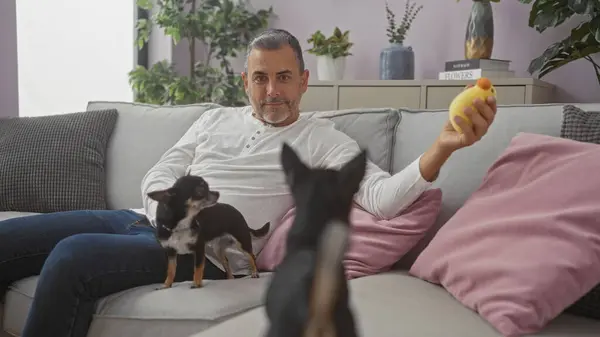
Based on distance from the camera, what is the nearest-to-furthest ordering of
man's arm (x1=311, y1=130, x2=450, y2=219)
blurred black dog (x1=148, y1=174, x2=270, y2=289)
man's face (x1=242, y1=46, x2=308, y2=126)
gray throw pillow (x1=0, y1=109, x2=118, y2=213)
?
blurred black dog (x1=148, y1=174, x2=270, y2=289) → man's arm (x1=311, y1=130, x2=450, y2=219) → man's face (x1=242, y1=46, x2=308, y2=126) → gray throw pillow (x1=0, y1=109, x2=118, y2=213)

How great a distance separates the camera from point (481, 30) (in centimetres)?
269

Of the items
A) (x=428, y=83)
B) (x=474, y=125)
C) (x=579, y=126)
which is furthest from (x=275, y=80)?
(x=428, y=83)

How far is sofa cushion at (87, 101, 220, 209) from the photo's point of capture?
6.44ft

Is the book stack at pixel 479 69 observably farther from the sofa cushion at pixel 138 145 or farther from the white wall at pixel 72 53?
the white wall at pixel 72 53

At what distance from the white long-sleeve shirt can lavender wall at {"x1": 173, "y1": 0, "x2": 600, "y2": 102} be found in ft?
6.02

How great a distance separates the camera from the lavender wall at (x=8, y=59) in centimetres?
265

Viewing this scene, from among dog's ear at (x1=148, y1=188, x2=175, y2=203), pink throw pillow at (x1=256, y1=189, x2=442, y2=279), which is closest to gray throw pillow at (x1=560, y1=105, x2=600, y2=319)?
pink throw pillow at (x1=256, y1=189, x2=442, y2=279)

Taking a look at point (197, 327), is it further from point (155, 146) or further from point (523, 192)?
point (155, 146)

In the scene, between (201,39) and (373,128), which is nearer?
(373,128)

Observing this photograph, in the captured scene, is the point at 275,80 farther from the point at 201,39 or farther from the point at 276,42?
the point at 201,39

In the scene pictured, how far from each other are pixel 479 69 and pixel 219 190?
1.76 metres

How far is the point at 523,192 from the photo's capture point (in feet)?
3.71

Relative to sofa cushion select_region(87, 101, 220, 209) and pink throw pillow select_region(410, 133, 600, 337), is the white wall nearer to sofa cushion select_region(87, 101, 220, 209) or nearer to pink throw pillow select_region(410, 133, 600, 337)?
sofa cushion select_region(87, 101, 220, 209)

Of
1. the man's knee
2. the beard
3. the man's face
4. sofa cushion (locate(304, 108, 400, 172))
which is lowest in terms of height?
the man's knee
